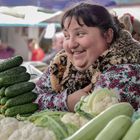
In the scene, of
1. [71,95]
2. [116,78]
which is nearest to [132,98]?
[116,78]

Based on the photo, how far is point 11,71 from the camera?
2.97 m

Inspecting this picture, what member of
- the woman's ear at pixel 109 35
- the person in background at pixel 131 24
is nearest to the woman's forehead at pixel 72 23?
the woman's ear at pixel 109 35

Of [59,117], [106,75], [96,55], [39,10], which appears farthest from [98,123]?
[39,10]

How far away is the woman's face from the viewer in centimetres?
275

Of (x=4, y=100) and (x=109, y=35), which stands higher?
(x=109, y=35)

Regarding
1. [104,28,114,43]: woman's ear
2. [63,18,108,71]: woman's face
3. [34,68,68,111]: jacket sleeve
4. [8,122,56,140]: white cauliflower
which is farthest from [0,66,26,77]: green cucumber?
[8,122,56,140]: white cauliflower

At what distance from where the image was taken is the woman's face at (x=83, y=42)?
2.75 m

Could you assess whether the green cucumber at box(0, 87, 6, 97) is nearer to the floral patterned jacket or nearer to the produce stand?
the produce stand

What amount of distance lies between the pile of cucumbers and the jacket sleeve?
64 mm

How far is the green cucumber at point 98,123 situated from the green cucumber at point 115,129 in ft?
0.20

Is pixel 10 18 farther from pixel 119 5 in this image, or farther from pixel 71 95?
pixel 71 95

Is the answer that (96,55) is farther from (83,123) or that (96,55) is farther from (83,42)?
(83,123)

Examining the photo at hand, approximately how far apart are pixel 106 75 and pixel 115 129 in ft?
3.57

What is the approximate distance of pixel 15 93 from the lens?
112 inches
